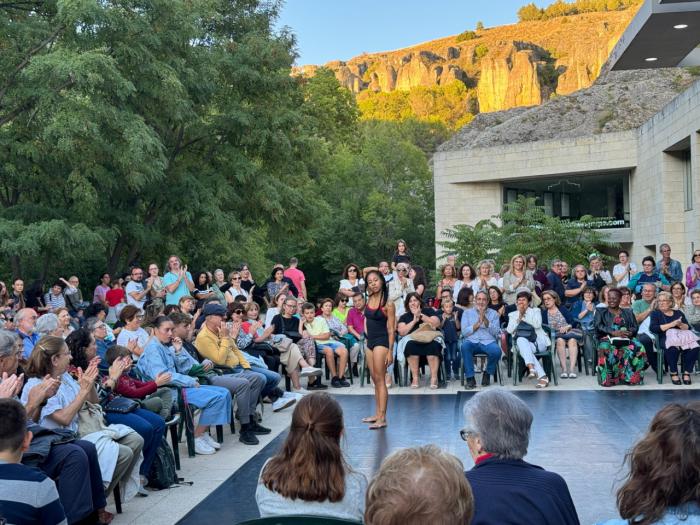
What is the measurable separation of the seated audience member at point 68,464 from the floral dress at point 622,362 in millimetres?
7727

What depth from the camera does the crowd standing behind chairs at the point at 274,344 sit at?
5789mm

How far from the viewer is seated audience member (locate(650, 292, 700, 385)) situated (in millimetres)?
11422

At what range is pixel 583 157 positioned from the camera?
1229 inches

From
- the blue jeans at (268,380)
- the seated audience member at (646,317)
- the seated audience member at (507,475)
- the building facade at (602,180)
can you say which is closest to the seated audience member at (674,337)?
the seated audience member at (646,317)

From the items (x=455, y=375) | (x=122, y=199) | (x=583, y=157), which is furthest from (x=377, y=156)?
(x=455, y=375)

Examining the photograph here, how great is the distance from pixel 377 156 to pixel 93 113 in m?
33.1

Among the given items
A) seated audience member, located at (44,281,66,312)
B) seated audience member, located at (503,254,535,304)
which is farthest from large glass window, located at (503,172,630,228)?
seated audience member, located at (44,281,66,312)

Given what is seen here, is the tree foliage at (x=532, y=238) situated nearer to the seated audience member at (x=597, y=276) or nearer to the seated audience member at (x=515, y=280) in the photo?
the seated audience member at (x=597, y=276)

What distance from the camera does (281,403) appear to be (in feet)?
33.5

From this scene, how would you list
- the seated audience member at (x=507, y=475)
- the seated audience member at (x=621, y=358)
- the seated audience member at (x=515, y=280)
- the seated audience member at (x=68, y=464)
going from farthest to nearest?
1. the seated audience member at (x=515, y=280)
2. the seated audience member at (x=621, y=358)
3. the seated audience member at (x=68, y=464)
4. the seated audience member at (x=507, y=475)

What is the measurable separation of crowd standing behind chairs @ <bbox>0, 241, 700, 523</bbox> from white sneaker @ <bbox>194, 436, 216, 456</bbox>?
0.04 feet

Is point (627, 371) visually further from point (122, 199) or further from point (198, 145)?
point (198, 145)

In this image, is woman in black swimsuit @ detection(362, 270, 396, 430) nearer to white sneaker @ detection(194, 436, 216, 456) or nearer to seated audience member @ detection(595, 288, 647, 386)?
white sneaker @ detection(194, 436, 216, 456)

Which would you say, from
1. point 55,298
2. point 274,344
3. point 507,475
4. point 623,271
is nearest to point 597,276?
point 623,271
